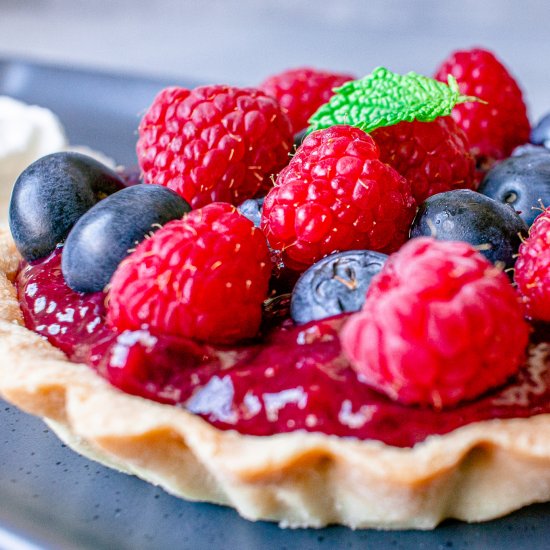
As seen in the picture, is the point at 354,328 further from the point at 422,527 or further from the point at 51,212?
the point at 51,212

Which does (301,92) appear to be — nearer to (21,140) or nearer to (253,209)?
(253,209)

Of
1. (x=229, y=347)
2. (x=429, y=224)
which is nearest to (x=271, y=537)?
(x=229, y=347)

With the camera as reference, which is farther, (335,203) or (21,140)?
(21,140)

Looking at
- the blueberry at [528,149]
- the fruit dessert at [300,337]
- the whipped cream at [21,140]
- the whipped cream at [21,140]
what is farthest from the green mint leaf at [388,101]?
the whipped cream at [21,140]

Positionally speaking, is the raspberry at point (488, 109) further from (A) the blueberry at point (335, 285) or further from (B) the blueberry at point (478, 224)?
(A) the blueberry at point (335, 285)

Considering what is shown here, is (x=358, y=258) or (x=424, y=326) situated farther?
(x=358, y=258)

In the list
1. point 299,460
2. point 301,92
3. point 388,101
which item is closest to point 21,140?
point 301,92

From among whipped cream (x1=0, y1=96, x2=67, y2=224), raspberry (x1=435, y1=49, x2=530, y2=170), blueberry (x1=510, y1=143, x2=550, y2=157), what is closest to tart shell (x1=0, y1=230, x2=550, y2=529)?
blueberry (x1=510, y1=143, x2=550, y2=157)
